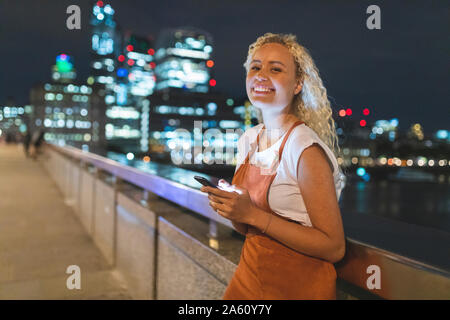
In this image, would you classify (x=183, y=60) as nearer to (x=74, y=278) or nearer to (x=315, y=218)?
(x=74, y=278)

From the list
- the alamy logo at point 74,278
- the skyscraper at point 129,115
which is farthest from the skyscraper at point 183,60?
the alamy logo at point 74,278

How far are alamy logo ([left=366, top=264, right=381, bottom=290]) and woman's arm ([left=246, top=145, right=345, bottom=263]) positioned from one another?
9.2 inches

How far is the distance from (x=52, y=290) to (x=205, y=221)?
2030 mm

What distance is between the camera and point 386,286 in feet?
4.71

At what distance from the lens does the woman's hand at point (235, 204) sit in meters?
1.34

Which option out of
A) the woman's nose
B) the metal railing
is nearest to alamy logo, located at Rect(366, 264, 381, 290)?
the metal railing

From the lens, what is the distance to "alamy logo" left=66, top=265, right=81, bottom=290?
421 centimetres

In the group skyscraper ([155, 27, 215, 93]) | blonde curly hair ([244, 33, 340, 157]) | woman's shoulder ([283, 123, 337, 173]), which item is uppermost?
skyscraper ([155, 27, 215, 93])

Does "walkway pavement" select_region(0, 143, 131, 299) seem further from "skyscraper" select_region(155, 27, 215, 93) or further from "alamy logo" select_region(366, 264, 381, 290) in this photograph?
"skyscraper" select_region(155, 27, 215, 93)

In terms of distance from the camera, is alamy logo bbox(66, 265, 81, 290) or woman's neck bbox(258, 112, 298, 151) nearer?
woman's neck bbox(258, 112, 298, 151)

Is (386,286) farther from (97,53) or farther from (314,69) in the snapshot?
(97,53)

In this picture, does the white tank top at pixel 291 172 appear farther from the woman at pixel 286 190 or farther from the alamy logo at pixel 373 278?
the alamy logo at pixel 373 278

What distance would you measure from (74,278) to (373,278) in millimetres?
3825
